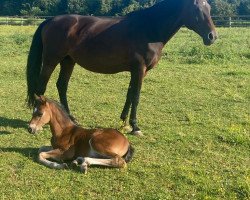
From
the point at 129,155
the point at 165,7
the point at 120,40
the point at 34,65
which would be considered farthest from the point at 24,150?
the point at 165,7

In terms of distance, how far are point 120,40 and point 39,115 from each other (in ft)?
7.06

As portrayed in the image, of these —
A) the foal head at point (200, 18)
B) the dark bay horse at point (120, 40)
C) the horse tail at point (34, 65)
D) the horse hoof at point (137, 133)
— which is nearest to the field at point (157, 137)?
the horse hoof at point (137, 133)

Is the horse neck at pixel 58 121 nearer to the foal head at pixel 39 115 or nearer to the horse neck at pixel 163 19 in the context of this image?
the foal head at pixel 39 115

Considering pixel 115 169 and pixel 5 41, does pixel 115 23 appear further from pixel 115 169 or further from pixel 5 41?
pixel 5 41

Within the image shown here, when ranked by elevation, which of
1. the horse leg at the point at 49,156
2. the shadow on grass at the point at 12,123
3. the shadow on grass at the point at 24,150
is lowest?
the shadow on grass at the point at 12,123

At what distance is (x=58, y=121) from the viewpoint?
5570 millimetres

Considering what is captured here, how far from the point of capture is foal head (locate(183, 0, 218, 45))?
663 cm

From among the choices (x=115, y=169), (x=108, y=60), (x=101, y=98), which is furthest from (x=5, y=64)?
(x=115, y=169)

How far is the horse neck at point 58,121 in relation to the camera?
218 inches

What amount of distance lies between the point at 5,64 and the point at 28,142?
770cm

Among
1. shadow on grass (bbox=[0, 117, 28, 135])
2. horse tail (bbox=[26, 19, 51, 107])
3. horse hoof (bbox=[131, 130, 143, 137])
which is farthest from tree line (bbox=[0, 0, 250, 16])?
horse hoof (bbox=[131, 130, 143, 137])

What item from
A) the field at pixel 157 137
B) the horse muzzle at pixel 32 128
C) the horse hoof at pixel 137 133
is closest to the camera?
the field at pixel 157 137

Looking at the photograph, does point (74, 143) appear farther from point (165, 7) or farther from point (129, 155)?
point (165, 7)

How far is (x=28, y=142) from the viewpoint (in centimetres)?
631
